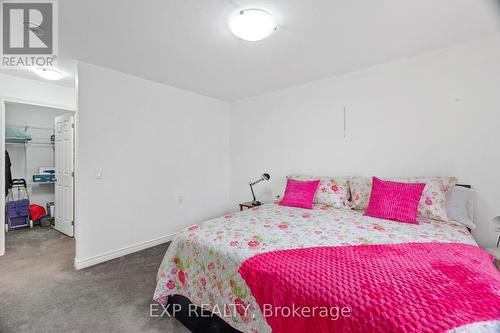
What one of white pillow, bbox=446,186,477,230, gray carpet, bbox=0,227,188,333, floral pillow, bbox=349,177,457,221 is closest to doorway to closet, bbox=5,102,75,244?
gray carpet, bbox=0,227,188,333

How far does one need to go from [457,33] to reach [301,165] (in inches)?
83.2

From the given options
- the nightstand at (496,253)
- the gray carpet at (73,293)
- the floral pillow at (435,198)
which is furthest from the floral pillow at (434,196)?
the gray carpet at (73,293)

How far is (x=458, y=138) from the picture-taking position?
2.29 m

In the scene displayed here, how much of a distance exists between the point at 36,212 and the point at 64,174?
1038 millimetres

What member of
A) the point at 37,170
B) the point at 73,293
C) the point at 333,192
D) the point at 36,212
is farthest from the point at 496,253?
the point at 37,170

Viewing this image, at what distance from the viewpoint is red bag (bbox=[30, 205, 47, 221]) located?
4.01 metres

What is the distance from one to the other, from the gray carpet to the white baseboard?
0.27ft

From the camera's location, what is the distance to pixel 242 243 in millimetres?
1551

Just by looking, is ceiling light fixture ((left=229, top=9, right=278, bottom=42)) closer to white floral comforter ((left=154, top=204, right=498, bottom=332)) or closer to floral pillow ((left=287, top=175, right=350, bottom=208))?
white floral comforter ((left=154, top=204, right=498, bottom=332))

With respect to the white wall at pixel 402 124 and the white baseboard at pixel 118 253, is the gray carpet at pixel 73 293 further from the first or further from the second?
the white wall at pixel 402 124

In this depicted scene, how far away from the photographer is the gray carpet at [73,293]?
1.69 metres

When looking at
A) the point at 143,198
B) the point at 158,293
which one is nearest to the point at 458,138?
the point at 158,293

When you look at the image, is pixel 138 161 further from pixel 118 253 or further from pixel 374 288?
pixel 374 288

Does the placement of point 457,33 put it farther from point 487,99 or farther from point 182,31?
point 182,31
